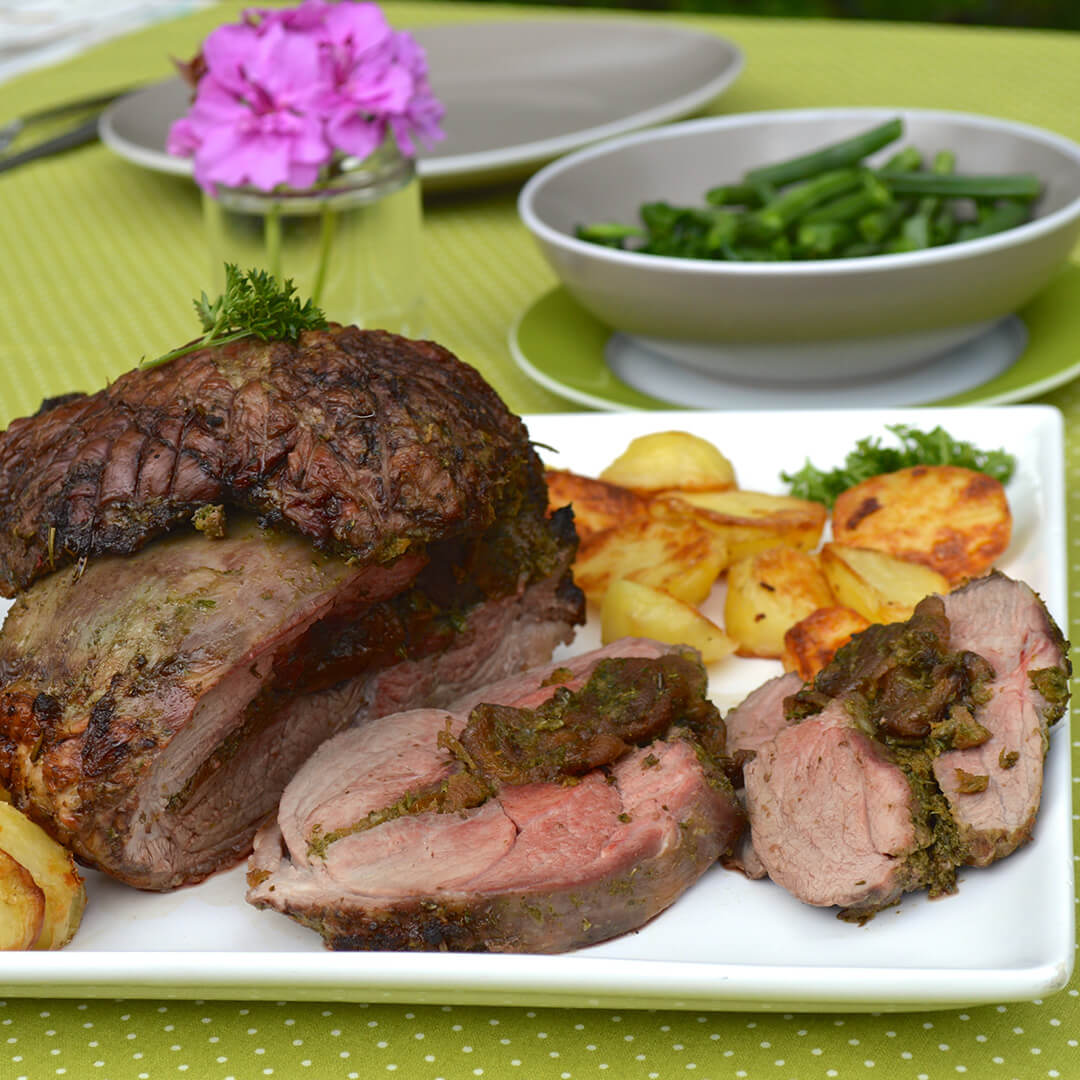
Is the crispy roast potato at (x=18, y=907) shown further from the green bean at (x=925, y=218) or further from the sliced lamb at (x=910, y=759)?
the green bean at (x=925, y=218)

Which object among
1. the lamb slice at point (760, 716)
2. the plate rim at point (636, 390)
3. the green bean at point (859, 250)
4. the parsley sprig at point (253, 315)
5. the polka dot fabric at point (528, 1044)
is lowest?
the plate rim at point (636, 390)

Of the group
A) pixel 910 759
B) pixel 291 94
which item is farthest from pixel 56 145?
pixel 910 759

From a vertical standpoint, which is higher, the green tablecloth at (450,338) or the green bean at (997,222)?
the green bean at (997,222)

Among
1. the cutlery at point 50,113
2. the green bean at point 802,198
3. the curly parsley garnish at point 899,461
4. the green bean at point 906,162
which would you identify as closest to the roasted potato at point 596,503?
the curly parsley garnish at point 899,461

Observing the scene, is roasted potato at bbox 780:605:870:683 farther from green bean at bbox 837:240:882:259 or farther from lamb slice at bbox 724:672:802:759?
green bean at bbox 837:240:882:259

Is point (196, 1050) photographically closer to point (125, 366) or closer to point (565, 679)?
point (565, 679)

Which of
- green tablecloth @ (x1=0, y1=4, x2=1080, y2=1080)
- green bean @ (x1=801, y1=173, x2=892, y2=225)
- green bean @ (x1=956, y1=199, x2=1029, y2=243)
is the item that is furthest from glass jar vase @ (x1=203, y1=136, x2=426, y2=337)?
green bean @ (x1=956, y1=199, x2=1029, y2=243)

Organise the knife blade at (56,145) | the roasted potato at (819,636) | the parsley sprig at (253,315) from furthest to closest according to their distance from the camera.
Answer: the knife blade at (56,145)
the roasted potato at (819,636)
the parsley sprig at (253,315)
